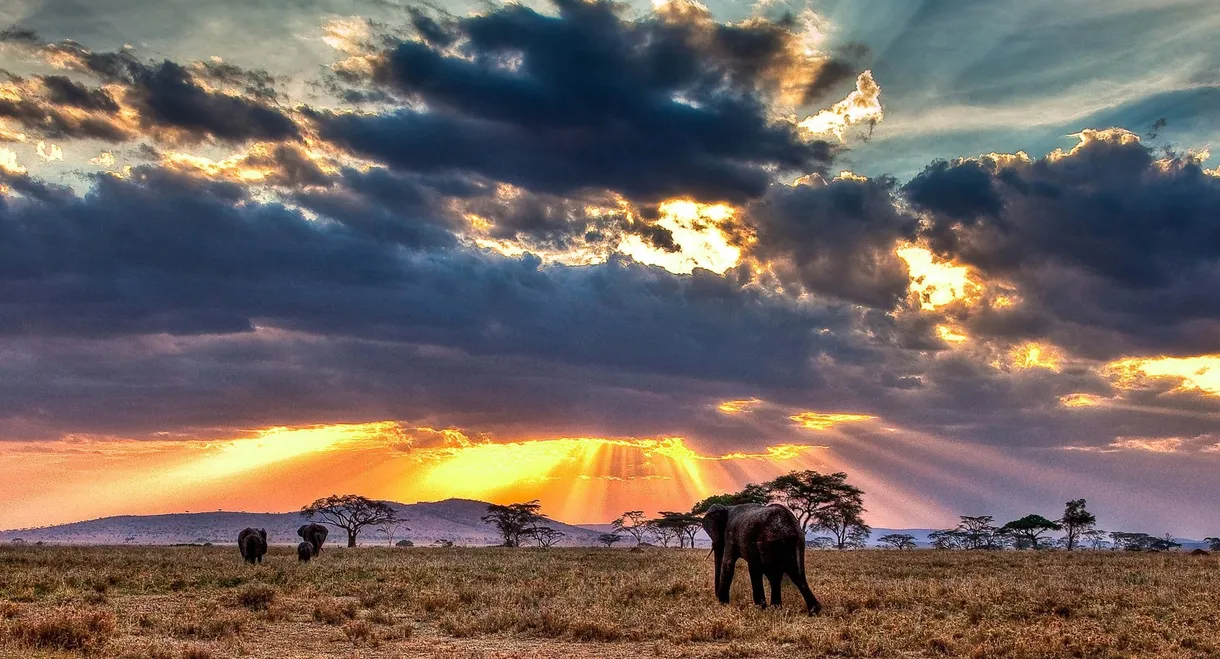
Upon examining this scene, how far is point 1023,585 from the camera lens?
28906 millimetres

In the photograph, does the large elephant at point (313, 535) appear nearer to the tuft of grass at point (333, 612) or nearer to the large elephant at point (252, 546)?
the large elephant at point (252, 546)

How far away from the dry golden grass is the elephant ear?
1787 mm

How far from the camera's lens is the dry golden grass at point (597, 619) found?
1617 centimetres

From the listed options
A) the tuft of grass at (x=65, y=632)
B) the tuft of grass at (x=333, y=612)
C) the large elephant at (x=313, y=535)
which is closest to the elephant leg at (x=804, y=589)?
the tuft of grass at (x=333, y=612)

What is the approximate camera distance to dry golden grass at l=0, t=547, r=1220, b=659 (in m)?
16.2

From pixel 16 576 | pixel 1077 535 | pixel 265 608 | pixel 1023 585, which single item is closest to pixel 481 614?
pixel 265 608

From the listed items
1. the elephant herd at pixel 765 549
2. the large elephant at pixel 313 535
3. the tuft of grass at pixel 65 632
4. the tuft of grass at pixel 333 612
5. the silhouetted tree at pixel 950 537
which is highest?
the elephant herd at pixel 765 549

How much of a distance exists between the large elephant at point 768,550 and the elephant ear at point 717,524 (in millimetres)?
1364

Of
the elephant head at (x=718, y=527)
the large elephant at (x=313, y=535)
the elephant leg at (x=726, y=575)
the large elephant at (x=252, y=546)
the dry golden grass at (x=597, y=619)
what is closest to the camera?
the dry golden grass at (x=597, y=619)

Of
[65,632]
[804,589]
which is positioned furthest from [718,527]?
[65,632]

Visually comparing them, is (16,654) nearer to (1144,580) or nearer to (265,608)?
(265,608)

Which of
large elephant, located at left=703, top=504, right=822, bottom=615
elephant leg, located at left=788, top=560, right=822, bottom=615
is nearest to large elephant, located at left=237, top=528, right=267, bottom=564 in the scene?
large elephant, located at left=703, top=504, right=822, bottom=615

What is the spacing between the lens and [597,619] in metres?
19.4

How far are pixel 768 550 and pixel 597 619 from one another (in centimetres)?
503
